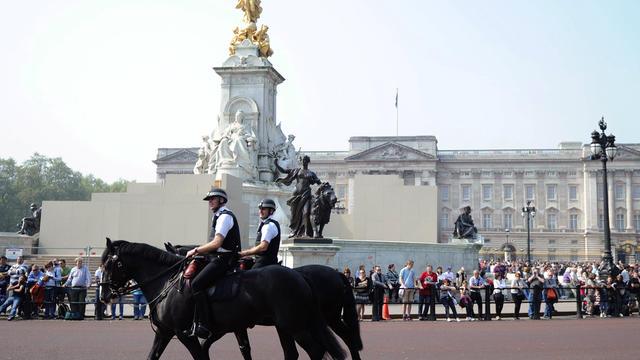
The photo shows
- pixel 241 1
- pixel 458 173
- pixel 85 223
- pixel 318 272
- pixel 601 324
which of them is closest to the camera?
pixel 318 272

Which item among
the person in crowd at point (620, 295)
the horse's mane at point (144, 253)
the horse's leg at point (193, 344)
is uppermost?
the horse's mane at point (144, 253)

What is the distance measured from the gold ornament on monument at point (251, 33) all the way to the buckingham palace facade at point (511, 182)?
6447cm

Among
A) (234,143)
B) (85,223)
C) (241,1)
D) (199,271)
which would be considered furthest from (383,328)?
(241,1)

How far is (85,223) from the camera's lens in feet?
100

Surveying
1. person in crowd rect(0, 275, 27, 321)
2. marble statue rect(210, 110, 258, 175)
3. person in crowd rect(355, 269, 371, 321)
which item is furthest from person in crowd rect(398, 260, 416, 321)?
marble statue rect(210, 110, 258, 175)

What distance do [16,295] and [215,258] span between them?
1202 centimetres

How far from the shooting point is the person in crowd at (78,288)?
16812 mm

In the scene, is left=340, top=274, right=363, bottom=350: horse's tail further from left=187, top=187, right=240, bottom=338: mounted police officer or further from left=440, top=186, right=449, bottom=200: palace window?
left=440, top=186, right=449, bottom=200: palace window

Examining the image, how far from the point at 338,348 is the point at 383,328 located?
8.16 m

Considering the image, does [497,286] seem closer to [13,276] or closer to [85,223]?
[13,276]

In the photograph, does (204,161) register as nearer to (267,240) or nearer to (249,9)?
(249,9)

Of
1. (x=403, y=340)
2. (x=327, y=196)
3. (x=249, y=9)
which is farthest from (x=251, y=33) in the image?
(x=403, y=340)

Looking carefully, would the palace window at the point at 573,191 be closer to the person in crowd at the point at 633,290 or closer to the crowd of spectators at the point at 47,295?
the person in crowd at the point at 633,290

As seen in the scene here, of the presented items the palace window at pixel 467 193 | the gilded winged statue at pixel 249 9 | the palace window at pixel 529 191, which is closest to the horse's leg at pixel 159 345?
the gilded winged statue at pixel 249 9
